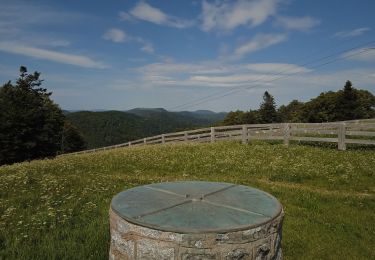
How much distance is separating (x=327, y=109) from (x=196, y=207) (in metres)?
91.8

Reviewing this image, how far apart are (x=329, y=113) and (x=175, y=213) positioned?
299 feet

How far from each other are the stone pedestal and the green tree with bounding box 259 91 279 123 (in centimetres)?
10137

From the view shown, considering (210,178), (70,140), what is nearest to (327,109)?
(70,140)

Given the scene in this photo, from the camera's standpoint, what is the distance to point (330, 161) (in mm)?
14664

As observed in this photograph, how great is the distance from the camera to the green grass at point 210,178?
22.9ft

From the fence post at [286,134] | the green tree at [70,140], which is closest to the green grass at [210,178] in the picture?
the fence post at [286,134]

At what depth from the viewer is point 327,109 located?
3516 inches

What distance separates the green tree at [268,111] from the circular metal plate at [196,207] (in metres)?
101

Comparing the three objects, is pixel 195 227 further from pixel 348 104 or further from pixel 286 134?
pixel 348 104

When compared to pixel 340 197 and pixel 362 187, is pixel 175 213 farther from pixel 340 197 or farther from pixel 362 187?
pixel 362 187

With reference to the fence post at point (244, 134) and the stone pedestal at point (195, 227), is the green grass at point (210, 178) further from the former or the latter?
the fence post at point (244, 134)

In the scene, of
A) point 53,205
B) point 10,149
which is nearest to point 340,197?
point 53,205

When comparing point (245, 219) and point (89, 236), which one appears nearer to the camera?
point (245, 219)

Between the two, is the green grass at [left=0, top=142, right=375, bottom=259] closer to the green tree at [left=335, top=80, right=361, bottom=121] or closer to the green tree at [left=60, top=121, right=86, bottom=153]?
the green tree at [left=335, top=80, right=361, bottom=121]
